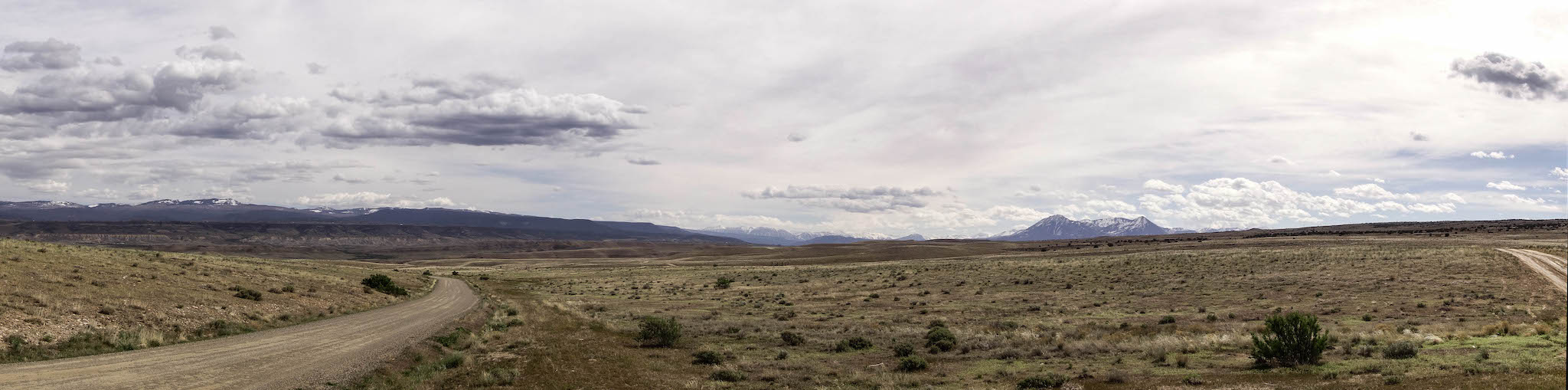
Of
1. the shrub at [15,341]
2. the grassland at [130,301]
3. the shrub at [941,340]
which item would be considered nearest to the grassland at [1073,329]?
the shrub at [941,340]

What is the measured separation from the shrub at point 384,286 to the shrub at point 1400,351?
58902 mm

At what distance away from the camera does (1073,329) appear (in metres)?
30.6

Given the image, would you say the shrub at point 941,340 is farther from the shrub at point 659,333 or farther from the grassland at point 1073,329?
the shrub at point 659,333

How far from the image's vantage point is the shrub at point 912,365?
2186 cm

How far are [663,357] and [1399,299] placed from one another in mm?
37426

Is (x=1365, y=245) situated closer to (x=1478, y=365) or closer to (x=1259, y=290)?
(x=1259, y=290)

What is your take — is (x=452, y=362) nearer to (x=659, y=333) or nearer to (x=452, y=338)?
(x=452, y=338)

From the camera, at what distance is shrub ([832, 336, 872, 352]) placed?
26911 mm

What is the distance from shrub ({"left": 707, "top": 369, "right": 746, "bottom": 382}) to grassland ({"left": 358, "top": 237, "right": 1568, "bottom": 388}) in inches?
4.3

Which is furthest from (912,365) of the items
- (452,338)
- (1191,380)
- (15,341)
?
(15,341)

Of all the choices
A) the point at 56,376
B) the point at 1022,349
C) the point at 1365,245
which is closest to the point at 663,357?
the point at 1022,349

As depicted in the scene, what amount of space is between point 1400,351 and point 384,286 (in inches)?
2393

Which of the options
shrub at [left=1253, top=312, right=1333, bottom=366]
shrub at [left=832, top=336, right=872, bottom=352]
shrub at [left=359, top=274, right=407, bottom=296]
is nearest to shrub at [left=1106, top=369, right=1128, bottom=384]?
shrub at [left=1253, top=312, right=1333, bottom=366]

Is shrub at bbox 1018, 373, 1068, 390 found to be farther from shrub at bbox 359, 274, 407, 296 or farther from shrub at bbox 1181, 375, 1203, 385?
shrub at bbox 359, 274, 407, 296
